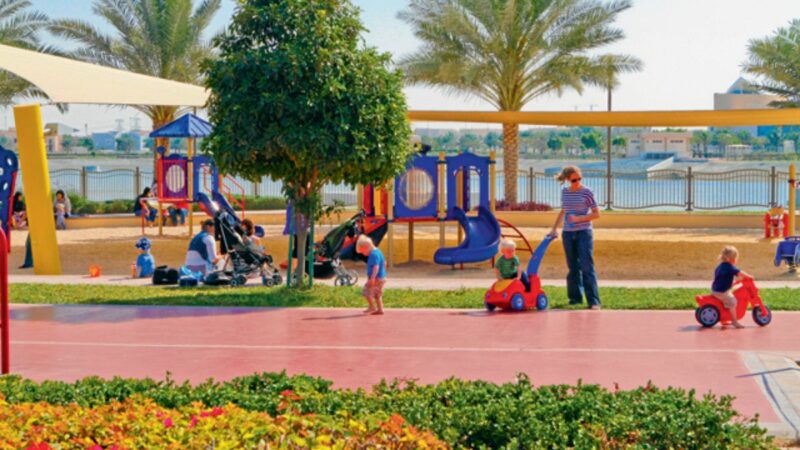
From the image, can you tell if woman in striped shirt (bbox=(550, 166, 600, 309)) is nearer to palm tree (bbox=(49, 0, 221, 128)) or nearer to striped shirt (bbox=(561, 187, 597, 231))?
striped shirt (bbox=(561, 187, 597, 231))

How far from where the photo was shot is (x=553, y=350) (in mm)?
11992

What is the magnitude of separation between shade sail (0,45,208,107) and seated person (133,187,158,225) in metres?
5.90

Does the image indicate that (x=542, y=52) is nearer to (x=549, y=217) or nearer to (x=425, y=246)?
(x=549, y=217)

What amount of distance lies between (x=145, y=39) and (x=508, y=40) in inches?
438

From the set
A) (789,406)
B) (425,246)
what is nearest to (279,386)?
(789,406)

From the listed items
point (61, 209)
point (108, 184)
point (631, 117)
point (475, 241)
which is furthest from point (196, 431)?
point (108, 184)

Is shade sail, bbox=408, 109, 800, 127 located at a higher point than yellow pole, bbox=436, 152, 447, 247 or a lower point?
higher

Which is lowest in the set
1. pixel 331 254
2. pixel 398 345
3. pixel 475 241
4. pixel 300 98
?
pixel 398 345

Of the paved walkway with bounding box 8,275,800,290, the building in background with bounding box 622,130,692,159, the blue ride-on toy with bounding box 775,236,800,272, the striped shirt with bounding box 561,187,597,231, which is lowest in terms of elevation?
the paved walkway with bounding box 8,275,800,290

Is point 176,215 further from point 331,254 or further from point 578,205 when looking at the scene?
point 578,205

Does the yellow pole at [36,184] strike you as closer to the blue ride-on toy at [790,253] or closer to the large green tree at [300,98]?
the large green tree at [300,98]

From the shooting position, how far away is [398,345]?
12.4 m

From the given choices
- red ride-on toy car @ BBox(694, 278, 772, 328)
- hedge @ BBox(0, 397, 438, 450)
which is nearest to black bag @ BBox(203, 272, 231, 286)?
red ride-on toy car @ BBox(694, 278, 772, 328)

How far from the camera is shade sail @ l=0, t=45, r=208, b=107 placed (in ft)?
60.3
